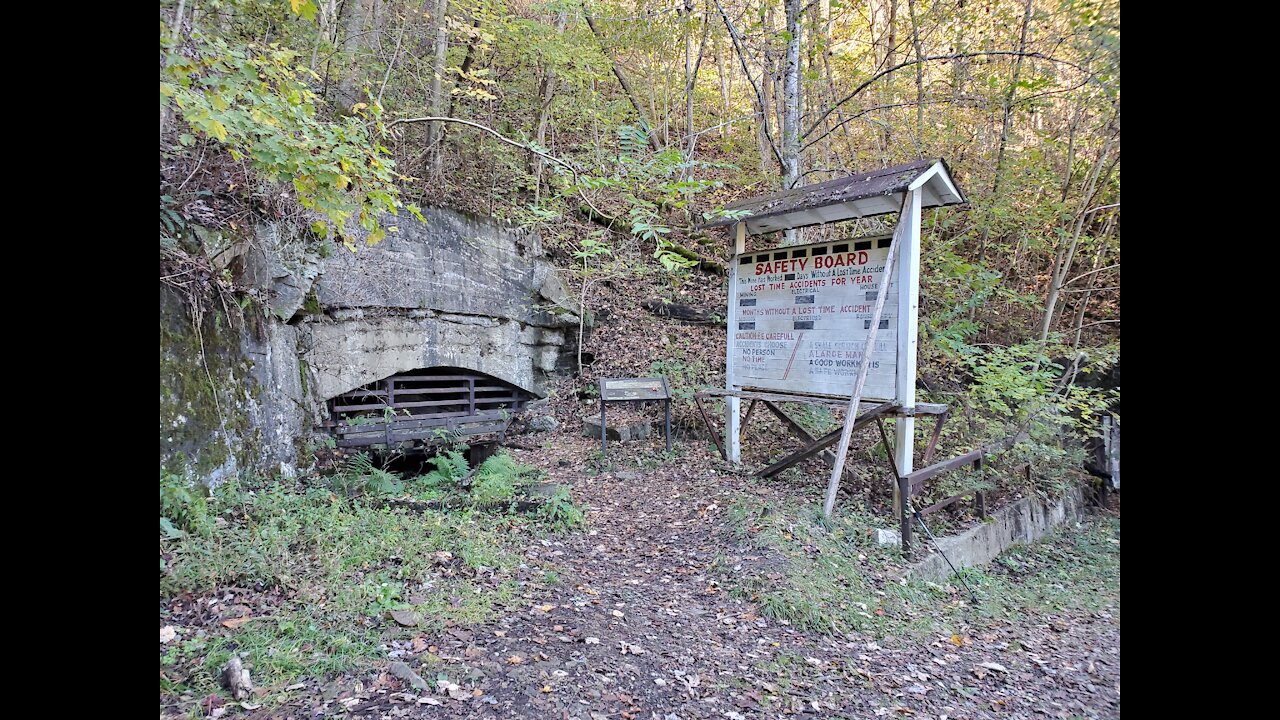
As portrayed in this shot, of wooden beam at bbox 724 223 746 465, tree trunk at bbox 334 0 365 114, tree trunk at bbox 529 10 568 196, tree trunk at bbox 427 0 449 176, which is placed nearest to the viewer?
wooden beam at bbox 724 223 746 465

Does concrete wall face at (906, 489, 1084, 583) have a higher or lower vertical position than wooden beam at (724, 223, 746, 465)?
lower

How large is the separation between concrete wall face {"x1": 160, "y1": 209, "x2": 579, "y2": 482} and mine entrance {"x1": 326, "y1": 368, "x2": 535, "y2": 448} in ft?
Answer: 0.76

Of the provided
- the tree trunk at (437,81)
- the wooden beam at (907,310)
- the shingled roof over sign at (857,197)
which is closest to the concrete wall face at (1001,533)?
the wooden beam at (907,310)

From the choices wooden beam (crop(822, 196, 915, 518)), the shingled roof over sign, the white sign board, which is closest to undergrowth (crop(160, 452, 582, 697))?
wooden beam (crop(822, 196, 915, 518))

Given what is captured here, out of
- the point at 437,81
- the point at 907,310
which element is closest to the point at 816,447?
the point at 907,310

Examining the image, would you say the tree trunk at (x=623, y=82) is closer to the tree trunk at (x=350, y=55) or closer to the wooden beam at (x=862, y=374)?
the tree trunk at (x=350, y=55)

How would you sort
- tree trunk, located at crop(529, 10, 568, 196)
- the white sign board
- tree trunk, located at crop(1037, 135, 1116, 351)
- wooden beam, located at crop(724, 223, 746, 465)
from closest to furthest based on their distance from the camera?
the white sign board, wooden beam, located at crop(724, 223, 746, 465), tree trunk, located at crop(1037, 135, 1116, 351), tree trunk, located at crop(529, 10, 568, 196)

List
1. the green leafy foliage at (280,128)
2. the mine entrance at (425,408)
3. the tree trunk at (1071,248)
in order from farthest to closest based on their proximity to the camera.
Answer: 1. the tree trunk at (1071,248)
2. the mine entrance at (425,408)
3. the green leafy foliage at (280,128)

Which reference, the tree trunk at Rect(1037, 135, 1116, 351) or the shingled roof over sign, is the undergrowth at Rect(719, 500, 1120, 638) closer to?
the shingled roof over sign

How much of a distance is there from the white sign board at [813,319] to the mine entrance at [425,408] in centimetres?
399

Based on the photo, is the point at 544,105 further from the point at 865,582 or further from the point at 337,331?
the point at 865,582

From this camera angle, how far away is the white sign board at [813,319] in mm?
5504

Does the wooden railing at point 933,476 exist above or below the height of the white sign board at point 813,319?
below

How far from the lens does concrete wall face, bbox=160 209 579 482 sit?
5.09 metres
